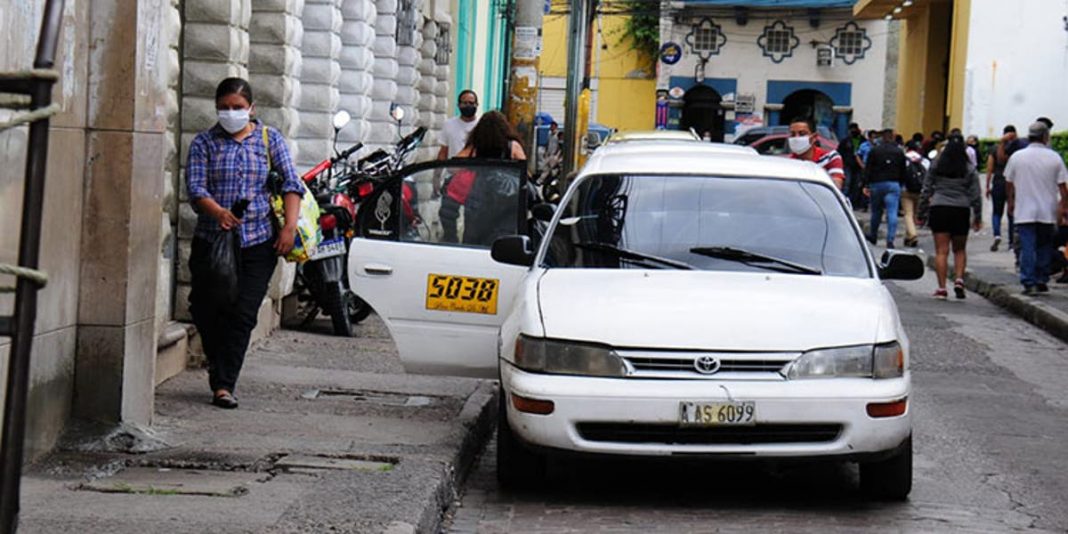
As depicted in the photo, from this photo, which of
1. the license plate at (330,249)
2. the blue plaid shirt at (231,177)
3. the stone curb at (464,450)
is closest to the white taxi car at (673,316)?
the stone curb at (464,450)

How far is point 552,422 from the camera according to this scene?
24.2 feet

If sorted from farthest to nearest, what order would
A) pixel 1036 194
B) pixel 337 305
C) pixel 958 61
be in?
pixel 958 61, pixel 1036 194, pixel 337 305

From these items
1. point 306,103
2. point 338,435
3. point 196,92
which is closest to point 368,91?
point 306,103

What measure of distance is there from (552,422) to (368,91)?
11137 millimetres

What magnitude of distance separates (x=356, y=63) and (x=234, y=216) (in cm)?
868

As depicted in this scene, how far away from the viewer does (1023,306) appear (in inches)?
722

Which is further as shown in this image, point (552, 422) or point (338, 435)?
point (338, 435)

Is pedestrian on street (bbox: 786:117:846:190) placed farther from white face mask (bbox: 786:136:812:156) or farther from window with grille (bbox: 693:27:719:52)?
window with grille (bbox: 693:27:719:52)

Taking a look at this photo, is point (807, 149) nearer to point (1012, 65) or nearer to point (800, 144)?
point (800, 144)

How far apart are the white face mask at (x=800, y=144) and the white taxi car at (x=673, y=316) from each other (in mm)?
8172

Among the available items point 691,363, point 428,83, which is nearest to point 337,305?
point 691,363

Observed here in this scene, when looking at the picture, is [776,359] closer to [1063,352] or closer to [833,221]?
[833,221]

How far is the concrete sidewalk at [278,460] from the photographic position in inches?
252

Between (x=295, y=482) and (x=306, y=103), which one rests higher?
(x=306, y=103)
